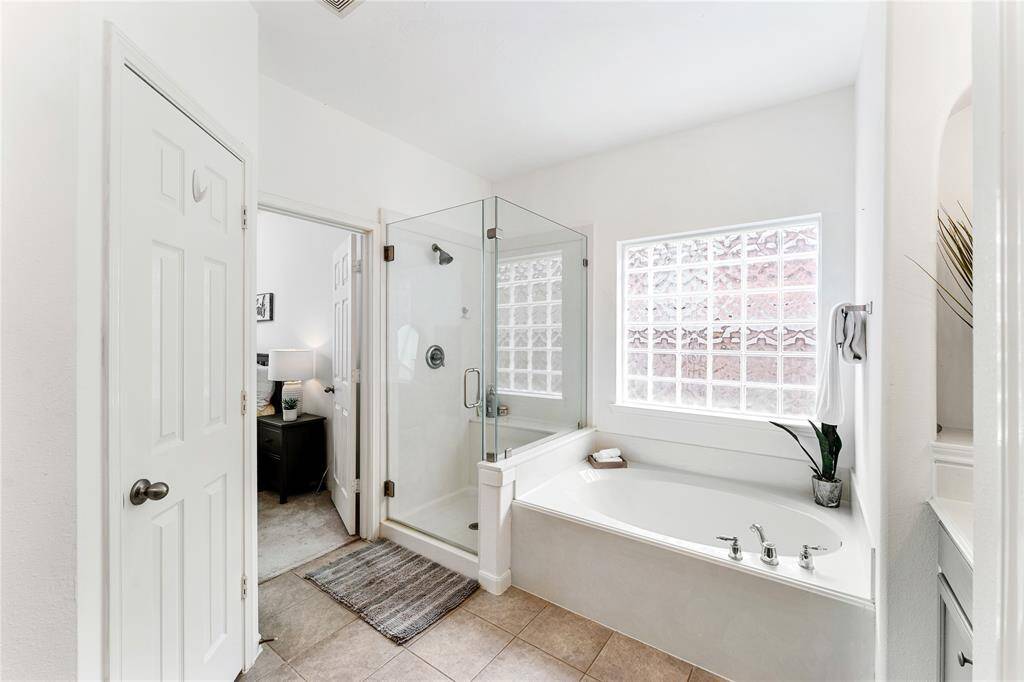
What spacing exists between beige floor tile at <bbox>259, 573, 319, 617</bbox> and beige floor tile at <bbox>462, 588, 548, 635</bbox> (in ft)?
2.62

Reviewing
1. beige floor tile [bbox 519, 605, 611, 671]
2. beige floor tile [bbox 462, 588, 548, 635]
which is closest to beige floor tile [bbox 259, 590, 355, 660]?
beige floor tile [bbox 462, 588, 548, 635]

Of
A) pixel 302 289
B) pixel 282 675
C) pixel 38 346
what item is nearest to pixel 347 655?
pixel 282 675

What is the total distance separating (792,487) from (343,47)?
123 inches

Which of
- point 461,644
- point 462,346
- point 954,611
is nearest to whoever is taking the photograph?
point 954,611

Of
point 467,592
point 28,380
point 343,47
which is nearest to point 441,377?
point 467,592

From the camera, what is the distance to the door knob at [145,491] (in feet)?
3.61

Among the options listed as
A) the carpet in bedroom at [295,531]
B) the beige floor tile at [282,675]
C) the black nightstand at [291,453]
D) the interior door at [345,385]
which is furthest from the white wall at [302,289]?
the beige floor tile at [282,675]

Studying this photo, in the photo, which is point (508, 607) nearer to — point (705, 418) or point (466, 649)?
point (466, 649)

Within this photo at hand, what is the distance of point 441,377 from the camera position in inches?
111

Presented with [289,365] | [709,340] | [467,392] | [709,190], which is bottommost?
[467,392]

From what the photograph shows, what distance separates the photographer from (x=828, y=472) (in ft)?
7.14

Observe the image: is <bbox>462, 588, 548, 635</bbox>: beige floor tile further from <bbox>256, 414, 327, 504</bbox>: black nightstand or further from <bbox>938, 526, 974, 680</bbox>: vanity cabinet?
<bbox>256, 414, 327, 504</bbox>: black nightstand

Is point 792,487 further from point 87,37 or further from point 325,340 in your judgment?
point 325,340

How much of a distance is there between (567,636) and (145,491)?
165 centimetres
